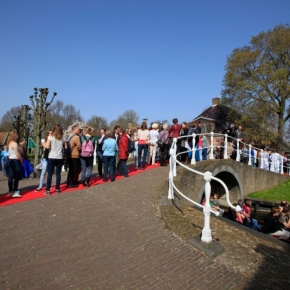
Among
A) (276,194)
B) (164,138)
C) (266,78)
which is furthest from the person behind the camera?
(266,78)

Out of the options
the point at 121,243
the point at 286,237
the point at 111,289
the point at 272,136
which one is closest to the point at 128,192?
the point at 121,243

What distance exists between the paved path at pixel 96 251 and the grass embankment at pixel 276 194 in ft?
37.3

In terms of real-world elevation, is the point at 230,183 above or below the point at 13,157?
below

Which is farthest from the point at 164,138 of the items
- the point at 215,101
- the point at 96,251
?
the point at 215,101

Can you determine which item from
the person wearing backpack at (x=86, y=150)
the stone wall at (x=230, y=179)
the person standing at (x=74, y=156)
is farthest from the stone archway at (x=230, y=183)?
the person standing at (x=74, y=156)

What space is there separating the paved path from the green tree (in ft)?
79.4

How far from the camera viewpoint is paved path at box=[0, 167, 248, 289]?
3066mm

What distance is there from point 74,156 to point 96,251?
3.94m

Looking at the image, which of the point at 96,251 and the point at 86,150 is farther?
the point at 86,150

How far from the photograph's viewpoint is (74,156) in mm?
7203

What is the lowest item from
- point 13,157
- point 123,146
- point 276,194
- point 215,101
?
point 276,194

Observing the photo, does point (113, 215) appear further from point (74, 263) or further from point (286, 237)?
point (286, 237)

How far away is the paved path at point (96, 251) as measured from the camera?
307 cm

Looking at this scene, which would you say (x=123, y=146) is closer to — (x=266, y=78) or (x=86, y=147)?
(x=86, y=147)
